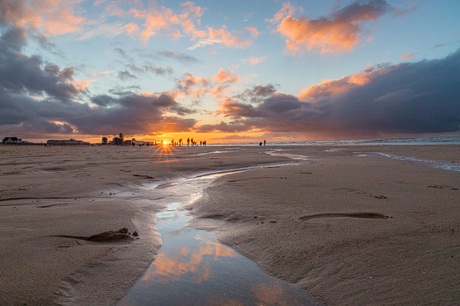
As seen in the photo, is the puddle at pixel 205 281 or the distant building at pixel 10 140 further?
the distant building at pixel 10 140

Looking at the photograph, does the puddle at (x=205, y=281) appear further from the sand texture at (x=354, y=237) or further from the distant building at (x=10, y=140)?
the distant building at (x=10, y=140)

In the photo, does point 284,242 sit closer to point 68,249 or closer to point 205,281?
point 205,281

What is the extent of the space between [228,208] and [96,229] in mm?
3331

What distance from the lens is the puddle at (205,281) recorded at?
265cm

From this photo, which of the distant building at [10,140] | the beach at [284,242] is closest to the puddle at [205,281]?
the beach at [284,242]

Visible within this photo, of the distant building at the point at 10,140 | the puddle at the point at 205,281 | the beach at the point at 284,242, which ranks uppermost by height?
the distant building at the point at 10,140

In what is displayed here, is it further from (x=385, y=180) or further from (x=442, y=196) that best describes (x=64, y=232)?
(x=385, y=180)

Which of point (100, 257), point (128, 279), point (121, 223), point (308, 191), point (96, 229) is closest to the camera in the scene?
point (128, 279)

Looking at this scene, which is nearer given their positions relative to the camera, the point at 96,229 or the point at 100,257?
the point at 100,257

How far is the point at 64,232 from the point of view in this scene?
13.6 ft

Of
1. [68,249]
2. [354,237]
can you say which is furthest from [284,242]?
[68,249]

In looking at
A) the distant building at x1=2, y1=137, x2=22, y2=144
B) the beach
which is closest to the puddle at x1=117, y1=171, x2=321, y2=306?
the beach

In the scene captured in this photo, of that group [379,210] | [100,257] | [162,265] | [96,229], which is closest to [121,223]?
[96,229]

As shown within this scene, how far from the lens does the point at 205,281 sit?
10.1 feet
